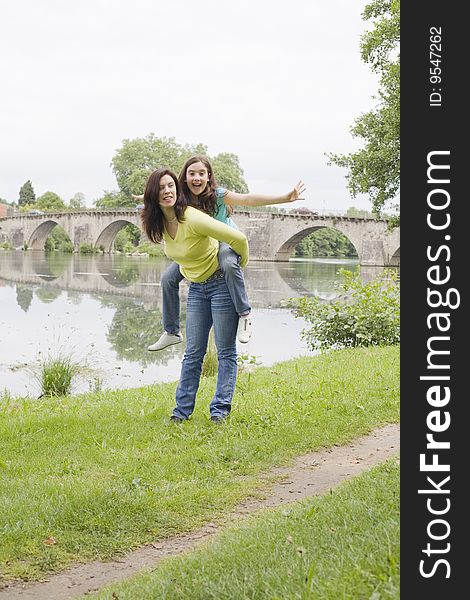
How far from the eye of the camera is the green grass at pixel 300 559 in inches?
97.0

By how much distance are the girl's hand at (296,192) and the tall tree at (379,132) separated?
14.9 meters

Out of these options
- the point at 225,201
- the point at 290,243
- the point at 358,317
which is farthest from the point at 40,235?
the point at 225,201

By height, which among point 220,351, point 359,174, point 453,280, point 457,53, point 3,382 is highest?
point 359,174

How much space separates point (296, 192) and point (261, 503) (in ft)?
7.05

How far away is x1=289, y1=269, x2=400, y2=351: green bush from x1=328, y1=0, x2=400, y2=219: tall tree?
9925mm

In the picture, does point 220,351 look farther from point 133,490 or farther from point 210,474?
point 133,490

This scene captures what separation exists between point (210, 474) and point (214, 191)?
2.00 metres

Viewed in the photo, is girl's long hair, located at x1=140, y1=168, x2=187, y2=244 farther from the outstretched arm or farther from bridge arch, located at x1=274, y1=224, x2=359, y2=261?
bridge arch, located at x1=274, y1=224, x2=359, y2=261

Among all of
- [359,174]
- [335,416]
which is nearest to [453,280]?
[335,416]

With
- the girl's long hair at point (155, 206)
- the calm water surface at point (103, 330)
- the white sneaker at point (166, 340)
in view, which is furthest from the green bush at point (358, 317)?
the girl's long hair at point (155, 206)

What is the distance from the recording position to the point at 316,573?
2609mm

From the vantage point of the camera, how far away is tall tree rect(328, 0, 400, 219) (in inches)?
785

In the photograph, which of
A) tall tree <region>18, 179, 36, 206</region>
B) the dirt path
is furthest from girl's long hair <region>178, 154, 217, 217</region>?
tall tree <region>18, 179, 36, 206</region>

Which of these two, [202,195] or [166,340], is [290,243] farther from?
[202,195]
